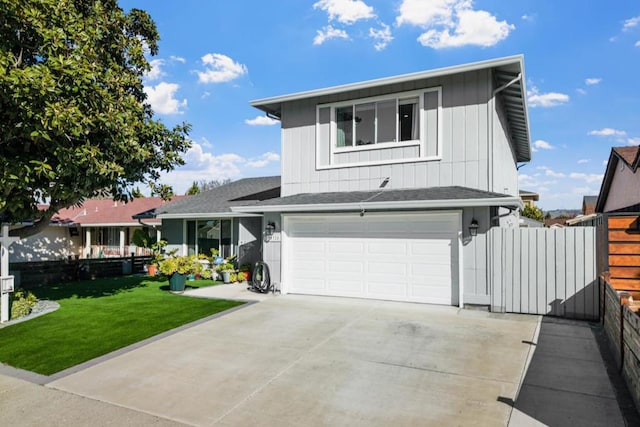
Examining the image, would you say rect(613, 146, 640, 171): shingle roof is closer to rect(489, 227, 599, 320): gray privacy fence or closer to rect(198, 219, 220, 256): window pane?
rect(489, 227, 599, 320): gray privacy fence

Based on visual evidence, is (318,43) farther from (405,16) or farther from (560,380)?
(560,380)

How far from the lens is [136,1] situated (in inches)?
412

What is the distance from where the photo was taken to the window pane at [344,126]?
1090cm

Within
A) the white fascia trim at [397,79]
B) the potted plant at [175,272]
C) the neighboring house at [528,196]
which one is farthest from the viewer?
the neighboring house at [528,196]

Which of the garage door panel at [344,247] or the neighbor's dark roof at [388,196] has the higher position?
the neighbor's dark roof at [388,196]

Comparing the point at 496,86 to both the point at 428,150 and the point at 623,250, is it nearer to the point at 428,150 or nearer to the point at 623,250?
the point at 428,150

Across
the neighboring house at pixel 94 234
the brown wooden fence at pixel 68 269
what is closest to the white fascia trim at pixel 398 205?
the brown wooden fence at pixel 68 269

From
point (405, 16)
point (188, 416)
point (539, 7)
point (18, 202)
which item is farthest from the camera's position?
point (405, 16)

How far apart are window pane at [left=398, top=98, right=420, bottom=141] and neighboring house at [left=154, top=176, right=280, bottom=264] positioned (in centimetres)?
623

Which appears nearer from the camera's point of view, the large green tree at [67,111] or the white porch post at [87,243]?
the large green tree at [67,111]

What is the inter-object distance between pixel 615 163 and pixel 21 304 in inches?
972

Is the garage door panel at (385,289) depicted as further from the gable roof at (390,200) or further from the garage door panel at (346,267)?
the gable roof at (390,200)

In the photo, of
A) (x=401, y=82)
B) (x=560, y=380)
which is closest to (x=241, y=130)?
(x=401, y=82)

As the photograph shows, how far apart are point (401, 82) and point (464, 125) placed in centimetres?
195
